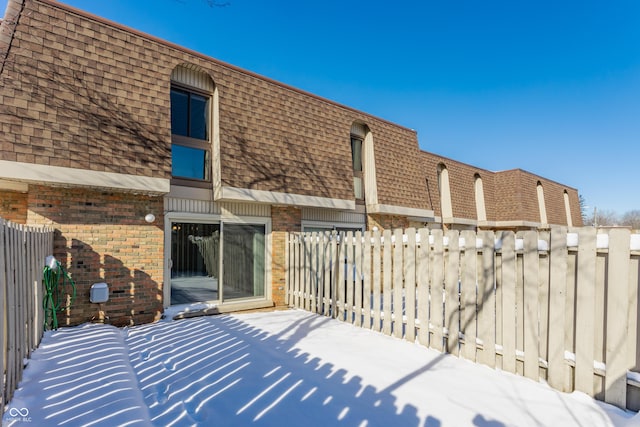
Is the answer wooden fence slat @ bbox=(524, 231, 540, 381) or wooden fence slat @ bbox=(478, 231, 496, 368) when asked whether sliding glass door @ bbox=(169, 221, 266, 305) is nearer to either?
wooden fence slat @ bbox=(478, 231, 496, 368)

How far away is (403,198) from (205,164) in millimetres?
6964

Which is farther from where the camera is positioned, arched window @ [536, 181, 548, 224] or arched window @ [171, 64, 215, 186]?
arched window @ [536, 181, 548, 224]

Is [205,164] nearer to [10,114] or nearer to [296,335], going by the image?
[10,114]

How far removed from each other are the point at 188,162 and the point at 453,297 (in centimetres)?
632

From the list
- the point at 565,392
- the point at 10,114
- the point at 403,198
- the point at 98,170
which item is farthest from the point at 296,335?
the point at 403,198

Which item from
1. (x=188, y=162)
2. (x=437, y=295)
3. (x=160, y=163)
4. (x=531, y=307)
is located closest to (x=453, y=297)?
(x=437, y=295)

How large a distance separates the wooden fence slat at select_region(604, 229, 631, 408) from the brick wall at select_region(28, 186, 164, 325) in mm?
7302

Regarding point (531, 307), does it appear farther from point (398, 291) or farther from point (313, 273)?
point (313, 273)

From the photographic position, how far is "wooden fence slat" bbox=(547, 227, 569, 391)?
363cm

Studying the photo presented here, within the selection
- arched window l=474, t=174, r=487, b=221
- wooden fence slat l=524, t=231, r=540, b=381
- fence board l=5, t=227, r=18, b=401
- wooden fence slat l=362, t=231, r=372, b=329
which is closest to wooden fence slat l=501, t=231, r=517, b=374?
wooden fence slat l=524, t=231, r=540, b=381

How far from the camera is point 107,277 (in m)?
6.41

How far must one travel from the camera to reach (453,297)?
4773 mm

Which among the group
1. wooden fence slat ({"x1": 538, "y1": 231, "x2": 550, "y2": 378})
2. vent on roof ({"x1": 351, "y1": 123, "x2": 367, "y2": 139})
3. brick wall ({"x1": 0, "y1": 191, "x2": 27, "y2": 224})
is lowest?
wooden fence slat ({"x1": 538, "y1": 231, "x2": 550, "y2": 378})

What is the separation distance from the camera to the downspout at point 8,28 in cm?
530
